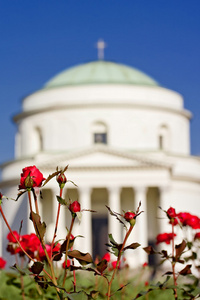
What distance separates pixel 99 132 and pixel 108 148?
12.4m

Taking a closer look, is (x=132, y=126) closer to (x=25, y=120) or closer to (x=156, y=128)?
(x=156, y=128)

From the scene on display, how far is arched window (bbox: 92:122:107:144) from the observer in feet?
245

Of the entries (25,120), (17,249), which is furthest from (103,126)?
(17,249)

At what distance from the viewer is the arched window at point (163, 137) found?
253 ft

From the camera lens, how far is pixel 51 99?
76.4 metres

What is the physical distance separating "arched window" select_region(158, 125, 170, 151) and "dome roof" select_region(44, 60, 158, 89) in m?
5.93

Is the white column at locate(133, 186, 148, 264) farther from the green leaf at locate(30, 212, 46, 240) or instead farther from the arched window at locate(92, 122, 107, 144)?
the green leaf at locate(30, 212, 46, 240)

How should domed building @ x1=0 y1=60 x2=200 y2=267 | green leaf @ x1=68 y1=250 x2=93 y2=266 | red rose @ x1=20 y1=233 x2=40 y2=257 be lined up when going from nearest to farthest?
green leaf @ x1=68 y1=250 x2=93 y2=266 < red rose @ x1=20 y1=233 x2=40 y2=257 < domed building @ x1=0 y1=60 x2=200 y2=267

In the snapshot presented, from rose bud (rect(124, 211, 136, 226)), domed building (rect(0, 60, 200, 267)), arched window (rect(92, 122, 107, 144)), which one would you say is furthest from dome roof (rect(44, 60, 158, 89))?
rose bud (rect(124, 211, 136, 226))

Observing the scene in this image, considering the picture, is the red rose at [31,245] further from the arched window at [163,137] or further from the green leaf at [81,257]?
the arched window at [163,137]

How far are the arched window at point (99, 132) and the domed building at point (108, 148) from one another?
0.38ft

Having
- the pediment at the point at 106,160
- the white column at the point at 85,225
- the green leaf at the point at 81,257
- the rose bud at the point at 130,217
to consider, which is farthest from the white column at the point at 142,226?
the rose bud at the point at 130,217

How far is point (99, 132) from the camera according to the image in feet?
246

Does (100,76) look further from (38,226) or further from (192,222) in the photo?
(38,226)
